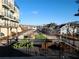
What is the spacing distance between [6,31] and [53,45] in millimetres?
28199

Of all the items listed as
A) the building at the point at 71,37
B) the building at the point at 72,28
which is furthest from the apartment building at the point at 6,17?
the building at the point at 72,28

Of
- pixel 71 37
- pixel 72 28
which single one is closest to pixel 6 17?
pixel 71 37

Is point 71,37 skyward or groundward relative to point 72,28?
groundward

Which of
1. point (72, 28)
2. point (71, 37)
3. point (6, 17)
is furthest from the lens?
point (72, 28)

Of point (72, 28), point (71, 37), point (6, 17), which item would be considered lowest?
point (71, 37)

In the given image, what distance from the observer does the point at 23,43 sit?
2686cm

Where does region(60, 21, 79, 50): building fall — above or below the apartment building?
below

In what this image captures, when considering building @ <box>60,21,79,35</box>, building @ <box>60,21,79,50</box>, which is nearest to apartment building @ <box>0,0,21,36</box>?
building @ <box>60,21,79,50</box>

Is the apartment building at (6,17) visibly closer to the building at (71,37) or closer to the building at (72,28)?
the building at (71,37)

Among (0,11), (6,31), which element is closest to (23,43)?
(0,11)

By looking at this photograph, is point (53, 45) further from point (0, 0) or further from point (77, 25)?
point (77, 25)

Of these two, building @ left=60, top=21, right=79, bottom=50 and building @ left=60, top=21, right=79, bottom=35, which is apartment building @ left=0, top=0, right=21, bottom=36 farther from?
building @ left=60, top=21, right=79, bottom=35

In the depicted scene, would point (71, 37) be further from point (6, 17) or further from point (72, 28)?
point (72, 28)

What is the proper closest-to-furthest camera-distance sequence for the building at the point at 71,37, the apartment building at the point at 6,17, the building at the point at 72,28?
the building at the point at 71,37
the apartment building at the point at 6,17
the building at the point at 72,28
